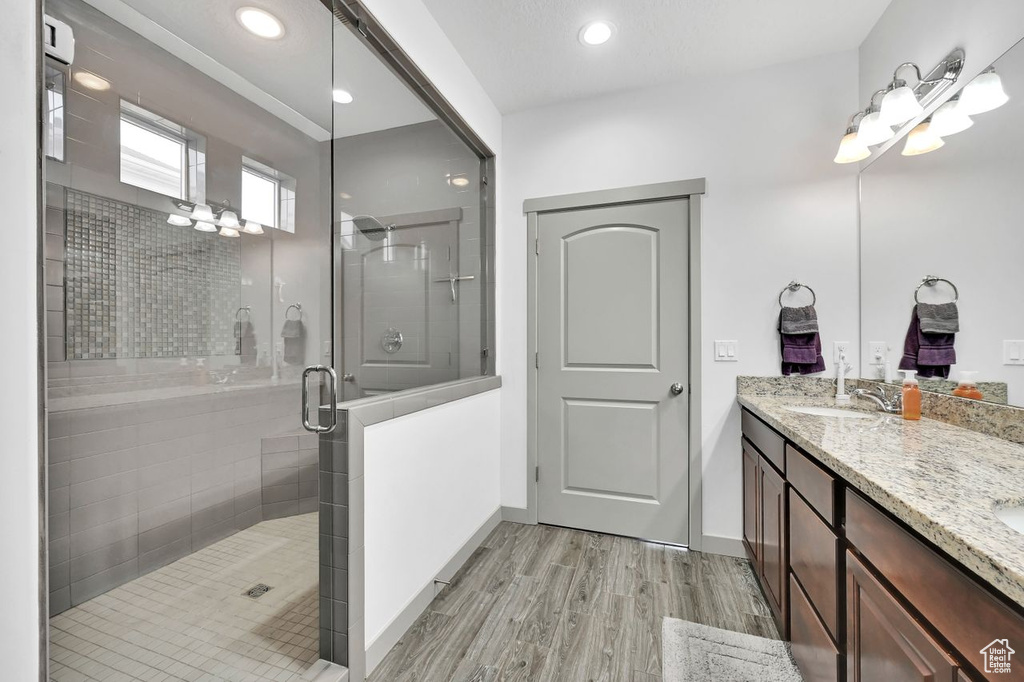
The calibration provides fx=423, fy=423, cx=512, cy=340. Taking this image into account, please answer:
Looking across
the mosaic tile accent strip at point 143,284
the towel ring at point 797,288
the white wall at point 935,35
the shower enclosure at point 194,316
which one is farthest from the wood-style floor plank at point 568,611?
the white wall at point 935,35

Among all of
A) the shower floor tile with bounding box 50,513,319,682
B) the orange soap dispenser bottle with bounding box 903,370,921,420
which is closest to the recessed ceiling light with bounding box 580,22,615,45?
the orange soap dispenser bottle with bounding box 903,370,921,420

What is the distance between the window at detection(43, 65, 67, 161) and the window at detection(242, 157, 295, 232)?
36cm

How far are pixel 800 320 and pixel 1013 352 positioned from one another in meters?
0.91

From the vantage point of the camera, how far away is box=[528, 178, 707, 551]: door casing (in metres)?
2.46

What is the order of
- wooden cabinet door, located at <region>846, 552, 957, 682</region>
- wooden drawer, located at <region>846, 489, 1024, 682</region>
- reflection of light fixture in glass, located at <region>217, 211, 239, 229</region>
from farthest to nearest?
reflection of light fixture in glass, located at <region>217, 211, 239, 229</region>, wooden cabinet door, located at <region>846, 552, 957, 682</region>, wooden drawer, located at <region>846, 489, 1024, 682</region>

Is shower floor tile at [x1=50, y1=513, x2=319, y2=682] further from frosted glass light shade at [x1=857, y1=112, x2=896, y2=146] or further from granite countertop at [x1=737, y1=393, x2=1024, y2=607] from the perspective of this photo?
frosted glass light shade at [x1=857, y1=112, x2=896, y2=146]

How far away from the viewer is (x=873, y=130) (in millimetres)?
1926

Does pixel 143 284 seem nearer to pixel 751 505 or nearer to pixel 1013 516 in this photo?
pixel 1013 516

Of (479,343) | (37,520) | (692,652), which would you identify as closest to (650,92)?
(479,343)

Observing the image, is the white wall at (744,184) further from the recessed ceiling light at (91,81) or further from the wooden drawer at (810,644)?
the recessed ceiling light at (91,81)

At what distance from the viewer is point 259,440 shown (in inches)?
47.0

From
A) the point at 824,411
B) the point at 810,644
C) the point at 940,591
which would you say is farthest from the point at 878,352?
the point at 940,591

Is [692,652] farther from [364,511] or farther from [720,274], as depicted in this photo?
[720,274]

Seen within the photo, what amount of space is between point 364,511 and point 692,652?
1354 mm
